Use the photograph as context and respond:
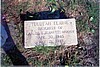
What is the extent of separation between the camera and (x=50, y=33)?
3.45m

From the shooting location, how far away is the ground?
3.35 meters

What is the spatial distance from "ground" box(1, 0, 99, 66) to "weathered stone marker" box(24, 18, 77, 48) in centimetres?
5

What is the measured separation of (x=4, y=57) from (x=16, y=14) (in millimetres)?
502

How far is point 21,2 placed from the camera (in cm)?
361

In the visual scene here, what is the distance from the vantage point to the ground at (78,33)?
11.0ft

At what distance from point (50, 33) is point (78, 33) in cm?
29

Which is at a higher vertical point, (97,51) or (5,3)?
(5,3)

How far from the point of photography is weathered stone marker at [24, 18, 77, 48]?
343 centimetres

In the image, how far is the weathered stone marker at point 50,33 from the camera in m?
3.43

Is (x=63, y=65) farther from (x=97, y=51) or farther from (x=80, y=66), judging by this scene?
(x=97, y=51)

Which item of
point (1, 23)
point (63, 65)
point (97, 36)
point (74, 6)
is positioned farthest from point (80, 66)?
point (1, 23)

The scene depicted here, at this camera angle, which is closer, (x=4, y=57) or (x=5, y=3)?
(x=4, y=57)

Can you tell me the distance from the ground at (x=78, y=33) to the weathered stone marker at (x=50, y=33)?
0.18 ft

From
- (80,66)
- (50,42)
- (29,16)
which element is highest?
(29,16)
